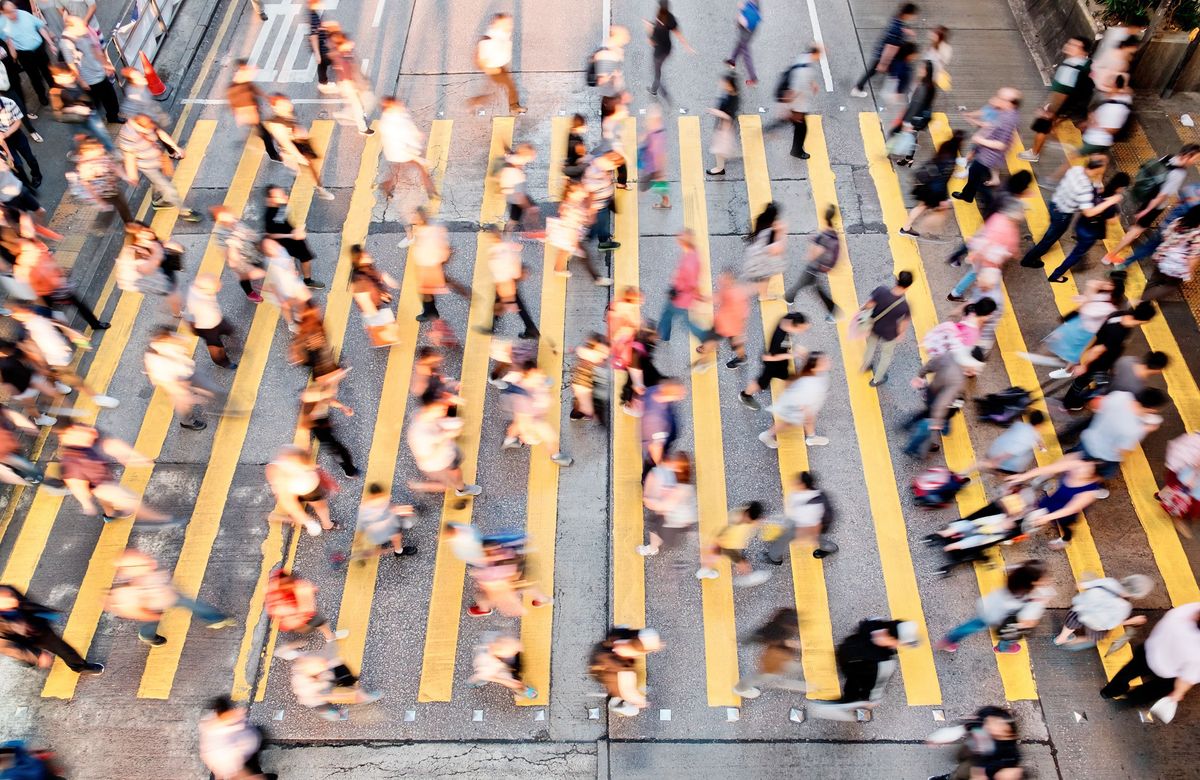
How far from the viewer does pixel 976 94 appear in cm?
1428

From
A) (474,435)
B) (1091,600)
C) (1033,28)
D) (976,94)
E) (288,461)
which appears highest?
(1033,28)

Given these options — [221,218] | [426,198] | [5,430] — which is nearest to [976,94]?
[426,198]

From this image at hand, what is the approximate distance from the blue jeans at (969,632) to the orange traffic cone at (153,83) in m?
14.9

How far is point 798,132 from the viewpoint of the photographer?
12961 mm

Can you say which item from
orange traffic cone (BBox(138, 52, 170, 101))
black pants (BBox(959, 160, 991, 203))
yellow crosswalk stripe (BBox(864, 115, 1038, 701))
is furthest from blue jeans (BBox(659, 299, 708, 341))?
orange traffic cone (BBox(138, 52, 170, 101))

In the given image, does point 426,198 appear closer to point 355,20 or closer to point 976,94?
point 355,20

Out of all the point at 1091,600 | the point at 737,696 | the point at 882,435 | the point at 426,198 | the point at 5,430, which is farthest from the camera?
the point at 426,198

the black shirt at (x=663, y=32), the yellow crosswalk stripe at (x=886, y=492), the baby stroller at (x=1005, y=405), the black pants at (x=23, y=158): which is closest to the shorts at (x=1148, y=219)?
the yellow crosswalk stripe at (x=886, y=492)

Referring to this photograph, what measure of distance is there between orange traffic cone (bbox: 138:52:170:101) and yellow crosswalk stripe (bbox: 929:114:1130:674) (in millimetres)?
13192

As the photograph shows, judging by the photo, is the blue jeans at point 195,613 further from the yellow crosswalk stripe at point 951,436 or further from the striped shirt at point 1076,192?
the striped shirt at point 1076,192

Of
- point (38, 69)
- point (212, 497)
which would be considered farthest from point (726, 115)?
point (38, 69)

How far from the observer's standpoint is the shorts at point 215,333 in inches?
402

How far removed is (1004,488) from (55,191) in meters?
14.3

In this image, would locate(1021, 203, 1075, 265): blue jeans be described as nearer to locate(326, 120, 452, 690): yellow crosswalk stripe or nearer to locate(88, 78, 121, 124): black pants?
locate(326, 120, 452, 690): yellow crosswalk stripe
